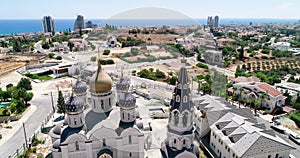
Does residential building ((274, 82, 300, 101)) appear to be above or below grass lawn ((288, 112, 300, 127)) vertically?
above

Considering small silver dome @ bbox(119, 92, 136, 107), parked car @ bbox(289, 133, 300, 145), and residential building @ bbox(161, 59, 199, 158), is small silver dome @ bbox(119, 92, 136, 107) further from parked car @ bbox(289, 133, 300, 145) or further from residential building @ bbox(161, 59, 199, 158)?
parked car @ bbox(289, 133, 300, 145)

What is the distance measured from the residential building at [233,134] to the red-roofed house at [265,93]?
329 inches

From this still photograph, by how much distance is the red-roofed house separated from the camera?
81.2 feet

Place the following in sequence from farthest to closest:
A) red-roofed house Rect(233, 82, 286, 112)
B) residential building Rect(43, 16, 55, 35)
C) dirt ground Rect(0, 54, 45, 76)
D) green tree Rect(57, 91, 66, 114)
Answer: residential building Rect(43, 16, 55, 35) → dirt ground Rect(0, 54, 45, 76) → red-roofed house Rect(233, 82, 286, 112) → green tree Rect(57, 91, 66, 114)

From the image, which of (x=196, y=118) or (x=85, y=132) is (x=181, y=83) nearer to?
(x=85, y=132)

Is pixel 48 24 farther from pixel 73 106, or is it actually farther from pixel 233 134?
pixel 233 134

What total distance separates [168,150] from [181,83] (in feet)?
13.7

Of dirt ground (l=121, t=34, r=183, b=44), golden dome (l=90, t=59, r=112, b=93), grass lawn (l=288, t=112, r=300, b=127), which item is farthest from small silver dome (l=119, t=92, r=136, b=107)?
grass lawn (l=288, t=112, r=300, b=127)

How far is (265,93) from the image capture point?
25.1m

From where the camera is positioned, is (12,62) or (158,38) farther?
(12,62)

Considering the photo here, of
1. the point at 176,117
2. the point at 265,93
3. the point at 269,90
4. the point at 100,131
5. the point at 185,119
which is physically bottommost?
the point at 265,93

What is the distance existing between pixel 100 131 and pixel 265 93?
20599 millimetres

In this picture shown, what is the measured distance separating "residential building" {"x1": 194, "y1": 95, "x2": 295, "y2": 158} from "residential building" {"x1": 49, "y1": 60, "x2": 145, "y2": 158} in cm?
634

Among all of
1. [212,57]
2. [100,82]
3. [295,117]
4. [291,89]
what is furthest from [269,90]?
[100,82]
